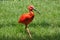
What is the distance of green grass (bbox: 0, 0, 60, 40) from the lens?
8781mm

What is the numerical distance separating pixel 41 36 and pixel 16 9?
410 centimetres

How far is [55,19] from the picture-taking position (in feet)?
36.0

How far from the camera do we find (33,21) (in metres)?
10.5

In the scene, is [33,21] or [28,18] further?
[33,21]

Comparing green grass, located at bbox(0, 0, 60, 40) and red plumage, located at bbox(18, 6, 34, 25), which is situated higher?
red plumage, located at bbox(18, 6, 34, 25)

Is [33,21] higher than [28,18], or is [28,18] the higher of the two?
[28,18]

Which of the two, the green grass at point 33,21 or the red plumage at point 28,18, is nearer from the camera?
the red plumage at point 28,18

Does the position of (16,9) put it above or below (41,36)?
below

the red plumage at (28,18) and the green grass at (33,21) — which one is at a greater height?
the red plumage at (28,18)

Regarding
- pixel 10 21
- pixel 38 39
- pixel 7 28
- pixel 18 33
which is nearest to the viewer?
pixel 38 39

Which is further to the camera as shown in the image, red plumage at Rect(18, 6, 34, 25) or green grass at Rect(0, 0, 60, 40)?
green grass at Rect(0, 0, 60, 40)

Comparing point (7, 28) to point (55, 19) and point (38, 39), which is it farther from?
point (55, 19)

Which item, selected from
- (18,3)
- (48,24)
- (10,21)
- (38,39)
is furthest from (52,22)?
(18,3)

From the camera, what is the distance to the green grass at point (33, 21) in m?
8.78
